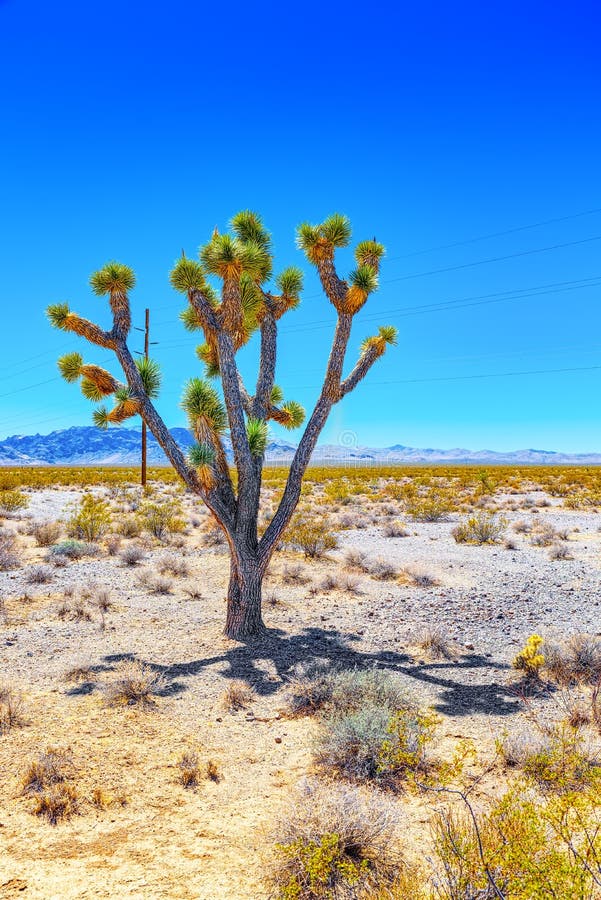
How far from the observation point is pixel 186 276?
26.2 feet

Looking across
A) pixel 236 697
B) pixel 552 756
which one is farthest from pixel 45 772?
pixel 552 756

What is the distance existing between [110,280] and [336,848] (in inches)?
311

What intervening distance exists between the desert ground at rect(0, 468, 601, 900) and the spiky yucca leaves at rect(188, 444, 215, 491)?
7.96ft

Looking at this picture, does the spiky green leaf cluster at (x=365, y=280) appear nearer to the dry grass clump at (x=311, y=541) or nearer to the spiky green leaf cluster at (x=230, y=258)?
the spiky green leaf cluster at (x=230, y=258)

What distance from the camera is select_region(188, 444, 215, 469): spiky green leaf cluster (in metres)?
7.57

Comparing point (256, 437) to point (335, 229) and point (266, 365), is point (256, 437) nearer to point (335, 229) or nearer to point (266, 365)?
point (266, 365)

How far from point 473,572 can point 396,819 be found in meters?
9.52

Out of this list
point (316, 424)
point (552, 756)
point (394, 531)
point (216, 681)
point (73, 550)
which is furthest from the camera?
point (394, 531)

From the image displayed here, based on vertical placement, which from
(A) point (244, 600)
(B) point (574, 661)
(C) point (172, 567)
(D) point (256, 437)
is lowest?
(B) point (574, 661)

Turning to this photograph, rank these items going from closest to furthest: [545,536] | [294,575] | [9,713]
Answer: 1. [9,713]
2. [294,575]
3. [545,536]

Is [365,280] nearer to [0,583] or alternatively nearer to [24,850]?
[24,850]

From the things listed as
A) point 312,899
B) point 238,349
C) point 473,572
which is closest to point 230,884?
point 312,899

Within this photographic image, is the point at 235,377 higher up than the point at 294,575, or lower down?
higher up

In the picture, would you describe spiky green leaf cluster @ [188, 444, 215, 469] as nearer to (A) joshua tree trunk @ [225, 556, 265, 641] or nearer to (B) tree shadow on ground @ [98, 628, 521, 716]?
(A) joshua tree trunk @ [225, 556, 265, 641]
